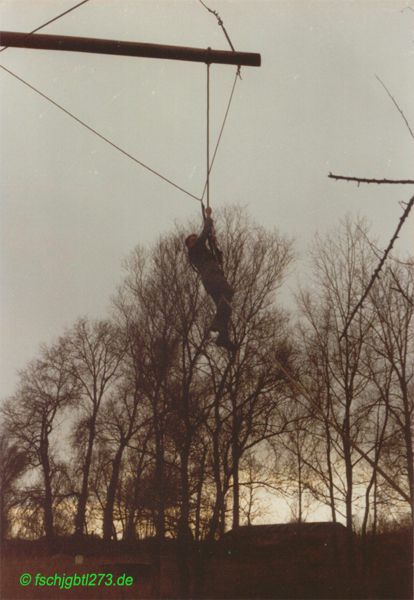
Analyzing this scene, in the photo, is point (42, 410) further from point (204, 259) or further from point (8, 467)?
A: point (204, 259)

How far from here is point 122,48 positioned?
4922 mm

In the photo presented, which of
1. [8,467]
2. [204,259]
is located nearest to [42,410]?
[8,467]

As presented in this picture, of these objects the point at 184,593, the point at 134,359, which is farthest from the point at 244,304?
the point at 184,593

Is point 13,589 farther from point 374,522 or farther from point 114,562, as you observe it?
point 374,522

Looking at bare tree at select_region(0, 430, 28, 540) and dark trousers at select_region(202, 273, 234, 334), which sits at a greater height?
bare tree at select_region(0, 430, 28, 540)

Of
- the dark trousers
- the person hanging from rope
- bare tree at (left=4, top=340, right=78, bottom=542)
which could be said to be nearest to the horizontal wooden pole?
the person hanging from rope

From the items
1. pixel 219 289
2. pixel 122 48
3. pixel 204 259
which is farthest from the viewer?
pixel 204 259

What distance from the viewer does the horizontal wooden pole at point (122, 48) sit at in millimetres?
4820

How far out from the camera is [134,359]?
81.4ft

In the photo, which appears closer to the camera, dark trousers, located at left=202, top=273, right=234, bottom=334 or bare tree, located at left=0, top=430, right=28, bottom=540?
dark trousers, located at left=202, top=273, right=234, bottom=334

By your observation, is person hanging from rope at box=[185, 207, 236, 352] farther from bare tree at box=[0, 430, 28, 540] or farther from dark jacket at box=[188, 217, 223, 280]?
bare tree at box=[0, 430, 28, 540]

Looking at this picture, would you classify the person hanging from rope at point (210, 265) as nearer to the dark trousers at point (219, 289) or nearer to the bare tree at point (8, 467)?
the dark trousers at point (219, 289)

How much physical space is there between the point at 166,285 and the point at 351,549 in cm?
1162

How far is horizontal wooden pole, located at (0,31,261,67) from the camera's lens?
482 centimetres
